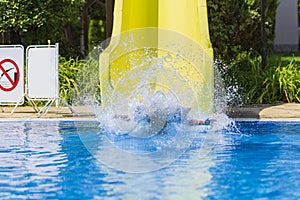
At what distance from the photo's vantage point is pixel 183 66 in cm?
1198

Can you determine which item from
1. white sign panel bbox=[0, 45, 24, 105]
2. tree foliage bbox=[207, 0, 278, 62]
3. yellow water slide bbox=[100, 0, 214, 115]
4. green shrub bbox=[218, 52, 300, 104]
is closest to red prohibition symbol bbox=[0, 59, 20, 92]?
white sign panel bbox=[0, 45, 24, 105]

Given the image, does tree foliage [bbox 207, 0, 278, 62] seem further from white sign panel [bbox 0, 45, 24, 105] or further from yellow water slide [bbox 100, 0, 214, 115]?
white sign panel [bbox 0, 45, 24, 105]

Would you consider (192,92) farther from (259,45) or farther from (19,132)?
(259,45)

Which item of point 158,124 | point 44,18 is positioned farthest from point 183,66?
point 44,18

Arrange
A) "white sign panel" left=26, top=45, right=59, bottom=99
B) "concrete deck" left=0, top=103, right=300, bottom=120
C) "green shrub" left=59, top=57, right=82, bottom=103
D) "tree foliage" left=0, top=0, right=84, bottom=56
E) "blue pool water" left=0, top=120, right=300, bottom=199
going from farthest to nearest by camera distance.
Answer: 1. "tree foliage" left=0, top=0, right=84, bottom=56
2. "green shrub" left=59, top=57, right=82, bottom=103
3. "white sign panel" left=26, top=45, right=59, bottom=99
4. "concrete deck" left=0, top=103, right=300, bottom=120
5. "blue pool water" left=0, top=120, right=300, bottom=199

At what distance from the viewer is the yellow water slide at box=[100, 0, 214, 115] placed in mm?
11859

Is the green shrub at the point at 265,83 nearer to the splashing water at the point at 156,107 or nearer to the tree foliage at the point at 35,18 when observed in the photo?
the splashing water at the point at 156,107

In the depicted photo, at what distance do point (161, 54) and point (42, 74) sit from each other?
2277mm

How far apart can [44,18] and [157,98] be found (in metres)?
5.91

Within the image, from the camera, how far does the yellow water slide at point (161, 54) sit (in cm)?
1186

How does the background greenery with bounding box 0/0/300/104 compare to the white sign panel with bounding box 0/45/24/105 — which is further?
the background greenery with bounding box 0/0/300/104

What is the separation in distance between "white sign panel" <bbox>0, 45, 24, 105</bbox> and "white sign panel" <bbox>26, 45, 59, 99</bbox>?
33cm

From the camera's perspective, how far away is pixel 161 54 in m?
12.0

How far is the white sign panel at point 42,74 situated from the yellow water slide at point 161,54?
36.3 inches
